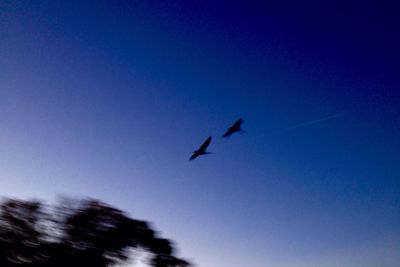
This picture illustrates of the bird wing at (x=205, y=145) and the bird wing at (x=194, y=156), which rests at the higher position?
the bird wing at (x=205, y=145)

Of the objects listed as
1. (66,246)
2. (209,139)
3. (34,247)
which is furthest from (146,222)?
(209,139)

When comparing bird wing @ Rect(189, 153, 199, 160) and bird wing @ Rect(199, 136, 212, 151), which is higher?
bird wing @ Rect(199, 136, 212, 151)

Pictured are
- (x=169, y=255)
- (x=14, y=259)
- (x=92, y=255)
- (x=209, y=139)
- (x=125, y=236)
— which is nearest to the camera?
(x=209, y=139)

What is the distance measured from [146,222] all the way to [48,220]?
5097mm

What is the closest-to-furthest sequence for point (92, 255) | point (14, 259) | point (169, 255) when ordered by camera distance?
point (14, 259) → point (92, 255) → point (169, 255)

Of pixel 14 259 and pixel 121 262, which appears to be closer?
pixel 14 259

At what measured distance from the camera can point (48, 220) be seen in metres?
18.8

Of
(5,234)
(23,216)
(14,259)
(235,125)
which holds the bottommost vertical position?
(14,259)

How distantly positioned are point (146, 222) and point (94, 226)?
287 cm

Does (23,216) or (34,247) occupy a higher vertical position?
(23,216)

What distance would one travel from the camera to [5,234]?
57.6ft

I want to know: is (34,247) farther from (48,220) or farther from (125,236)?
(125,236)

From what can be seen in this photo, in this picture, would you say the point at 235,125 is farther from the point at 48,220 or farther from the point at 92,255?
the point at 48,220

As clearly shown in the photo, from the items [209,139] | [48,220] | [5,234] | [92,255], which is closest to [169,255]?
[92,255]
